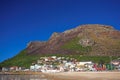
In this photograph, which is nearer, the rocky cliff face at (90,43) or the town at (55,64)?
the town at (55,64)

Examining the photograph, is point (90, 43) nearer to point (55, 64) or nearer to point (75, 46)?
point (75, 46)

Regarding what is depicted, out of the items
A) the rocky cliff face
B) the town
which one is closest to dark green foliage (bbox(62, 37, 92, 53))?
the rocky cliff face

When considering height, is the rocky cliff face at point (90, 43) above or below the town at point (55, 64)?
above

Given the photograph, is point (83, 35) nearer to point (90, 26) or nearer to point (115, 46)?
point (90, 26)

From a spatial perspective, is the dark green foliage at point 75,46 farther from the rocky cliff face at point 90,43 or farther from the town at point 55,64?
the town at point 55,64

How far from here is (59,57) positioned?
15350cm

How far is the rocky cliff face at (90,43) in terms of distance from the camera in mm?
163825

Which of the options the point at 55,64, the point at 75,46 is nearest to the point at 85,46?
the point at 75,46

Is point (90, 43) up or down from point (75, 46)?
up

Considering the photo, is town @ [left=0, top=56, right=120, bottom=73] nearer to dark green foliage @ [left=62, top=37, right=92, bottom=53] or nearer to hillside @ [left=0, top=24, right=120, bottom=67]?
hillside @ [left=0, top=24, right=120, bottom=67]

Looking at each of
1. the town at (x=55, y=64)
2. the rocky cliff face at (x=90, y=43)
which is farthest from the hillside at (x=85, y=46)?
the town at (x=55, y=64)

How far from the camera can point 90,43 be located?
173 m

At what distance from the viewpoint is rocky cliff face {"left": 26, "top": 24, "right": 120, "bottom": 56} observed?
164 meters

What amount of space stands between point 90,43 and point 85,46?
12.3 ft
